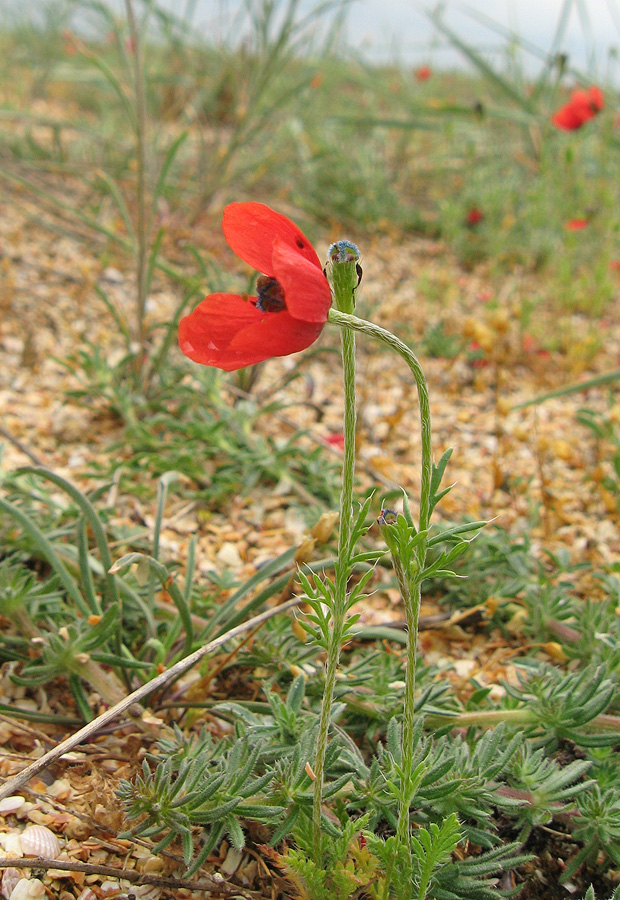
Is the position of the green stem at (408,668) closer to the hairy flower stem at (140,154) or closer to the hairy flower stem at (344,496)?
the hairy flower stem at (344,496)

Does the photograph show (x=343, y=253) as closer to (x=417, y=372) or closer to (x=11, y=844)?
(x=417, y=372)

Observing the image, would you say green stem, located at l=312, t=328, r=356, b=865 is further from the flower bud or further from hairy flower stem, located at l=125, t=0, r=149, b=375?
hairy flower stem, located at l=125, t=0, r=149, b=375

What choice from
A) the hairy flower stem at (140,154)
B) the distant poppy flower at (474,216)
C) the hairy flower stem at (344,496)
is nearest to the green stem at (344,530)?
the hairy flower stem at (344,496)

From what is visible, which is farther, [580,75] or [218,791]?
[580,75]

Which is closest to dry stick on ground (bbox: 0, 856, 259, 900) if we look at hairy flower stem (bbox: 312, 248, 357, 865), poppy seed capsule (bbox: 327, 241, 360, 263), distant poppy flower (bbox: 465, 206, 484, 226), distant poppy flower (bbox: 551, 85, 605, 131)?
hairy flower stem (bbox: 312, 248, 357, 865)

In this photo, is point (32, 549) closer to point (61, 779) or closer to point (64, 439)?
point (61, 779)

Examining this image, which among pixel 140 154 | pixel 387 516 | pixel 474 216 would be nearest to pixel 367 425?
pixel 140 154

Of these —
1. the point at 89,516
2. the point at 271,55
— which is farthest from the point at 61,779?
the point at 271,55
